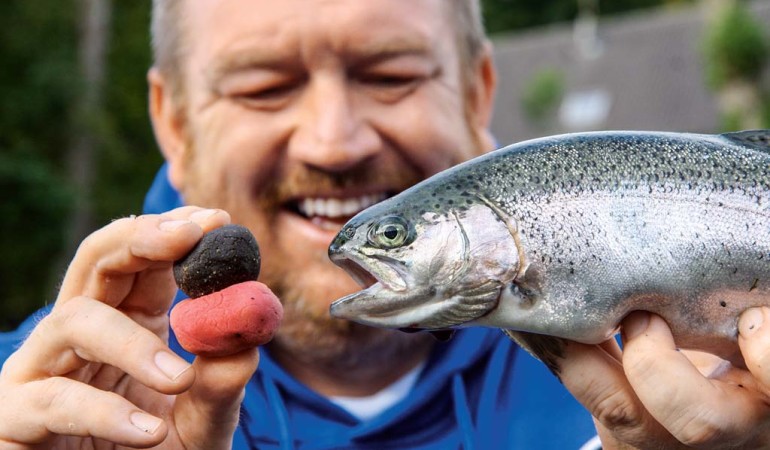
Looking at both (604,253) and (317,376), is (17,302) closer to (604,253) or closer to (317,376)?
(317,376)

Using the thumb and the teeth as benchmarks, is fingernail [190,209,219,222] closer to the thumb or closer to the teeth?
the thumb

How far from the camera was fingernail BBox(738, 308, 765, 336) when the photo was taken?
79.9 inches

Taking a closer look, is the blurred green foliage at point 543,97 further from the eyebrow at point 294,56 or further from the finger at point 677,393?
the finger at point 677,393

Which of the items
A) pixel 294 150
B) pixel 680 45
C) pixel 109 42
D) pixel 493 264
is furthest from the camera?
pixel 680 45

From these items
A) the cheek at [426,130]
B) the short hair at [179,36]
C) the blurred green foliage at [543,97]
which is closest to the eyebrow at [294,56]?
the cheek at [426,130]

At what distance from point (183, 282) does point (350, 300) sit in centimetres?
36

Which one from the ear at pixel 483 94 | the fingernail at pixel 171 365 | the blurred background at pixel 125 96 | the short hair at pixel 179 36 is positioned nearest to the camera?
the fingernail at pixel 171 365

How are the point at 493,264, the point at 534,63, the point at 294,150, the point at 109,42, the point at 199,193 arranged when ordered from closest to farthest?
the point at 493,264 → the point at 294,150 → the point at 199,193 → the point at 109,42 → the point at 534,63

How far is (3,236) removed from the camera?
19.5 meters

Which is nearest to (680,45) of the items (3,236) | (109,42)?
(109,42)

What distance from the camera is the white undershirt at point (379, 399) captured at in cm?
327

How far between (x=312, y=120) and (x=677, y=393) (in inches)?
58.0

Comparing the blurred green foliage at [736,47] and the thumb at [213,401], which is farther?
the blurred green foliage at [736,47]

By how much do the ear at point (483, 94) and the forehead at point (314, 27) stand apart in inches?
19.4
